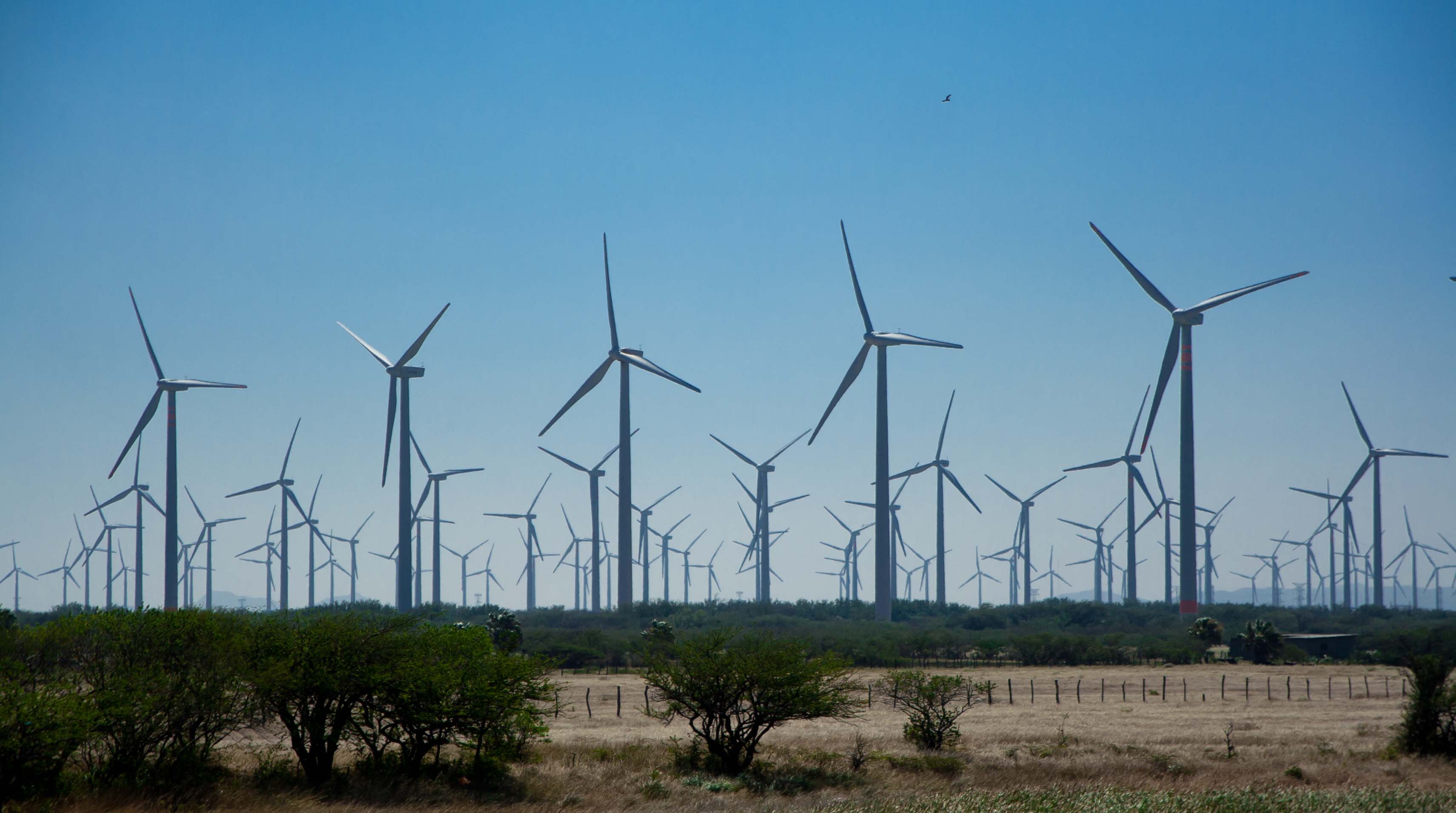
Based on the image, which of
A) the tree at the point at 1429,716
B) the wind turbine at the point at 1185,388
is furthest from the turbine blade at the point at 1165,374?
the tree at the point at 1429,716

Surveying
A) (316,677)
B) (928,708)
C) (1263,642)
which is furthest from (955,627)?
(316,677)

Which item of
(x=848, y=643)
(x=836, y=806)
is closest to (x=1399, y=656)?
(x=848, y=643)

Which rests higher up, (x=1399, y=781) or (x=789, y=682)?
(x=789, y=682)

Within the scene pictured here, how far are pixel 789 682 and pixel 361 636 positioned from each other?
14.4 meters

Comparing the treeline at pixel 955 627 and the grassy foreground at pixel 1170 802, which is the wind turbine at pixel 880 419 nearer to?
the treeline at pixel 955 627

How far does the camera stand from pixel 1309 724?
51.7 metres

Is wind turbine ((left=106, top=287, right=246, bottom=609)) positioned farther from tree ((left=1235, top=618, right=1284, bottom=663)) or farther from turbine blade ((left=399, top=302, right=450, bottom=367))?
tree ((left=1235, top=618, right=1284, bottom=663))

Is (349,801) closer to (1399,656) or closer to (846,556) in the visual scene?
(1399,656)

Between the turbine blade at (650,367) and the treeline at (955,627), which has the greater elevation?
the turbine blade at (650,367)

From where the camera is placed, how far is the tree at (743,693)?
42.8 meters

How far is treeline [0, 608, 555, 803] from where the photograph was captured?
33781 millimetres

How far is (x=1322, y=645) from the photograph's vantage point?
93.3 metres

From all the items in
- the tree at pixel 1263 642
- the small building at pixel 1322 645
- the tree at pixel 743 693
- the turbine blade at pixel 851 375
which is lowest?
the small building at pixel 1322 645

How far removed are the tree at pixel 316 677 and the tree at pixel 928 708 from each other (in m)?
20.2
